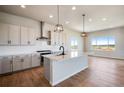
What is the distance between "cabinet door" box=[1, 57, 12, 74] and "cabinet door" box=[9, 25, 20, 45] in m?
0.79

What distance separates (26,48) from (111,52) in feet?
24.5

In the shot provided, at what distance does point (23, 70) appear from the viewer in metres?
4.16

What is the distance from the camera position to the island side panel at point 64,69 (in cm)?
263

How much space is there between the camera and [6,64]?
142 inches

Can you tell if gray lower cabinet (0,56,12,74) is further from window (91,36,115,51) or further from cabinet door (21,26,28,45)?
window (91,36,115,51)

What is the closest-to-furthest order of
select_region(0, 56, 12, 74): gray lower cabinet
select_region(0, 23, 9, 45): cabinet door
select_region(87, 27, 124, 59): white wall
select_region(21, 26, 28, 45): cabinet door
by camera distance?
select_region(0, 56, 12, 74): gray lower cabinet < select_region(0, 23, 9, 45): cabinet door < select_region(21, 26, 28, 45): cabinet door < select_region(87, 27, 124, 59): white wall

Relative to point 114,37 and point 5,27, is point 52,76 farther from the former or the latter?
point 114,37

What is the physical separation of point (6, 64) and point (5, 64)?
0.12ft

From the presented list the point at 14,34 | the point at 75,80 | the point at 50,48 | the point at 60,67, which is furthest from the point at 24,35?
the point at 75,80

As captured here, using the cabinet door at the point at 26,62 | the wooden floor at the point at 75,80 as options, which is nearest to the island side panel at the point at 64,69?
the wooden floor at the point at 75,80

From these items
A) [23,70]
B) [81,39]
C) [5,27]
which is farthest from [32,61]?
[81,39]

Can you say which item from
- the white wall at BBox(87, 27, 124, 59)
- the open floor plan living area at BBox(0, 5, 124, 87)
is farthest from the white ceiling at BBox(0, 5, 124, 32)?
the white wall at BBox(87, 27, 124, 59)

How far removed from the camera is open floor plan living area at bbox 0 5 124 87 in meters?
2.83
